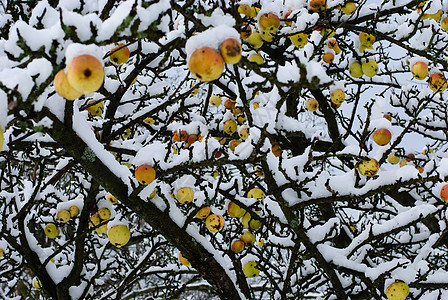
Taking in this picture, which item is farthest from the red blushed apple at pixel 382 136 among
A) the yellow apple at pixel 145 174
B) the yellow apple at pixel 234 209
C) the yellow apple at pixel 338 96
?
the yellow apple at pixel 145 174

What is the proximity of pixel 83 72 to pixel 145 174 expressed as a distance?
3.87 feet

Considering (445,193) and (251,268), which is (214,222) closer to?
(251,268)

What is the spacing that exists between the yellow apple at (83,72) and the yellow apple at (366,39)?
3314 millimetres

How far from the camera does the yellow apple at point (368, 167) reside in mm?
2699

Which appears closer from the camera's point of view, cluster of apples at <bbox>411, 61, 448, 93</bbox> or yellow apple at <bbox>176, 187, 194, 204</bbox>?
yellow apple at <bbox>176, 187, 194, 204</bbox>

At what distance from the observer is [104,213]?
333 centimetres

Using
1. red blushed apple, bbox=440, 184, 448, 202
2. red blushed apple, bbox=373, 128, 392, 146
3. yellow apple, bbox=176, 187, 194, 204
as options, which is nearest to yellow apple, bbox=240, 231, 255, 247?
yellow apple, bbox=176, 187, 194, 204

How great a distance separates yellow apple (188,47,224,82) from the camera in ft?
4.67

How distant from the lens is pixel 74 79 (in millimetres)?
1185

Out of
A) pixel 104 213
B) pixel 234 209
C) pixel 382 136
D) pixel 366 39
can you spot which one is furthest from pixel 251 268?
pixel 366 39

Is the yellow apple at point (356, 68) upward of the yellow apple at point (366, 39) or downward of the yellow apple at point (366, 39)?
downward

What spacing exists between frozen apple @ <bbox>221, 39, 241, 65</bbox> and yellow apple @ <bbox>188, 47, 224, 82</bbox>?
3 cm

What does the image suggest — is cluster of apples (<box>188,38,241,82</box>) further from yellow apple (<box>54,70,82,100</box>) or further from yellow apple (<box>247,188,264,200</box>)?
yellow apple (<box>247,188,264,200</box>)

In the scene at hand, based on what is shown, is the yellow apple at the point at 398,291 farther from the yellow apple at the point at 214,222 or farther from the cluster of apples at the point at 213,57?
the cluster of apples at the point at 213,57
